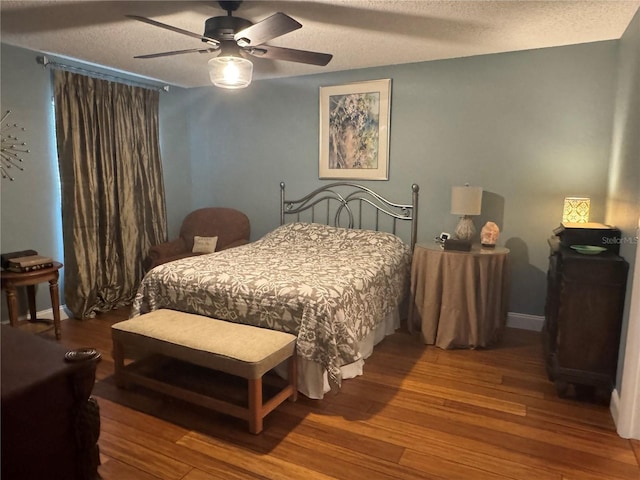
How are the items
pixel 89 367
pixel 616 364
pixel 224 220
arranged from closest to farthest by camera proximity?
pixel 89 367 < pixel 616 364 < pixel 224 220

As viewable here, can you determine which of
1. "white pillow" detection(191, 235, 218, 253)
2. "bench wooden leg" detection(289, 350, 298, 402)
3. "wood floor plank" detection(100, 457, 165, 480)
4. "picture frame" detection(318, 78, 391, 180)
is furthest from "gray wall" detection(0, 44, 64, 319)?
"bench wooden leg" detection(289, 350, 298, 402)

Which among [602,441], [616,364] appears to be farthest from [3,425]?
[616,364]

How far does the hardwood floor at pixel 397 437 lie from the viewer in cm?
197

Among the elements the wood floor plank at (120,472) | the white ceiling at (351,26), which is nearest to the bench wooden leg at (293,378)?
the wood floor plank at (120,472)

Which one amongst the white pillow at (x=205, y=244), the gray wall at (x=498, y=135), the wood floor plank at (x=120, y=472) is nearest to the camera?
the wood floor plank at (x=120, y=472)

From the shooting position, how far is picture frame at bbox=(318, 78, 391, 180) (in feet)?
13.4

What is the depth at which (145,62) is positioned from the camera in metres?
3.93

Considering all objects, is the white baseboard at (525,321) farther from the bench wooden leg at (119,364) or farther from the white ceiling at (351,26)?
the bench wooden leg at (119,364)

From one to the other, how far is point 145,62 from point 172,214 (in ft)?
5.78

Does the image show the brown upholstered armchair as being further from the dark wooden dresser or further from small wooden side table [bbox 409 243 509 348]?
the dark wooden dresser

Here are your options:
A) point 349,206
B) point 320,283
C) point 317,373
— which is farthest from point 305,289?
point 349,206

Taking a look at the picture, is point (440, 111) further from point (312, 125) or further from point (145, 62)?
point (145, 62)

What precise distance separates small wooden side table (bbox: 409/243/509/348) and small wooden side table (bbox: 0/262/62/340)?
9.75 feet

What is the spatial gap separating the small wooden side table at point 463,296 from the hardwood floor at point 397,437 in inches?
17.8
